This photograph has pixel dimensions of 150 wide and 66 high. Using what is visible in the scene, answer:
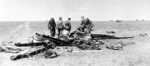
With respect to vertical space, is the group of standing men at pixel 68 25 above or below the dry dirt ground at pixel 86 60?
above

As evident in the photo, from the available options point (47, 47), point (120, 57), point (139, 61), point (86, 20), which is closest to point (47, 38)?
point (47, 47)

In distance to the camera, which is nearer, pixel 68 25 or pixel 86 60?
pixel 86 60

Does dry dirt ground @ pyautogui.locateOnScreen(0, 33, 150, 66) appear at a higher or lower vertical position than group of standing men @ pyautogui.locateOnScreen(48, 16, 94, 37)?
lower

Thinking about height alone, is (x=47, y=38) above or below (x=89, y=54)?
above

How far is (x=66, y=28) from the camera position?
49.3ft

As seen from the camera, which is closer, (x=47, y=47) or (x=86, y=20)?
(x=47, y=47)

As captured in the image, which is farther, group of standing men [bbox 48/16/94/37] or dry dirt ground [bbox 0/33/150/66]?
group of standing men [bbox 48/16/94/37]

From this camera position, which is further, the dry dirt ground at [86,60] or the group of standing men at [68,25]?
the group of standing men at [68,25]

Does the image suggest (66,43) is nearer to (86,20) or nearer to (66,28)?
(66,28)

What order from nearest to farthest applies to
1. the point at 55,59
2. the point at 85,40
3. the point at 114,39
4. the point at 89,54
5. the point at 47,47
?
1. the point at 55,59
2. the point at 89,54
3. the point at 47,47
4. the point at 85,40
5. the point at 114,39

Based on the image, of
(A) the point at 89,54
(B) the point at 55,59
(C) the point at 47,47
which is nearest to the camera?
(B) the point at 55,59

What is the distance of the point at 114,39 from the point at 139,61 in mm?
7376

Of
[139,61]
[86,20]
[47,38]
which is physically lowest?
[139,61]

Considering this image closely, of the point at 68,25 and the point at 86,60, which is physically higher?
the point at 68,25
